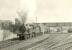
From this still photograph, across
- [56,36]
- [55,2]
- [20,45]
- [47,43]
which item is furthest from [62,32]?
[20,45]

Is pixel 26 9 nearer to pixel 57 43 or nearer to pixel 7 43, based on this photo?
pixel 7 43

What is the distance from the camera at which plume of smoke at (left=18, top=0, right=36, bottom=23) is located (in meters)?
3.27

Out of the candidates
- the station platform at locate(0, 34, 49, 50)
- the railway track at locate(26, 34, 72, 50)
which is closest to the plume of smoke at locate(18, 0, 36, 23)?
the station platform at locate(0, 34, 49, 50)

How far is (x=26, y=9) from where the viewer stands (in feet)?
11.0

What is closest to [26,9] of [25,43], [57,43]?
[25,43]

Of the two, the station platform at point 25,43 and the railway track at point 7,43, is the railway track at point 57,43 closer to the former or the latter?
the station platform at point 25,43

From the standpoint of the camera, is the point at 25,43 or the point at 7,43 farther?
the point at 25,43

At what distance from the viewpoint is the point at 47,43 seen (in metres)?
3.41

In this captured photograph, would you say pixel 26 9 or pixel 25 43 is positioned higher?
pixel 26 9

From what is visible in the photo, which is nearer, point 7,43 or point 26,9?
point 7,43

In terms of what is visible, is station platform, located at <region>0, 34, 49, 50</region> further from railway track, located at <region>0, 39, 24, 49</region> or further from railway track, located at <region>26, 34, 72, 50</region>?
railway track, located at <region>26, 34, 72, 50</region>

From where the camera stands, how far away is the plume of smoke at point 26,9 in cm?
327

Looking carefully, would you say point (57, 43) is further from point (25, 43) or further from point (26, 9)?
point (26, 9)

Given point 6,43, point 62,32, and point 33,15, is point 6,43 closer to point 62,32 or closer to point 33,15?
point 33,15
